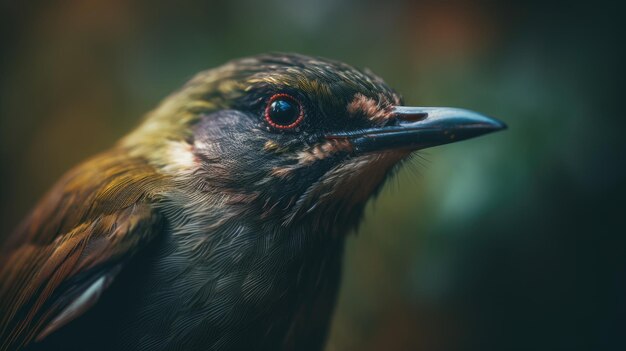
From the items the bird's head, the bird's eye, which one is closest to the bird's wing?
the bird's head

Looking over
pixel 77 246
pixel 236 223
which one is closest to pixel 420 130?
pixel 236 223

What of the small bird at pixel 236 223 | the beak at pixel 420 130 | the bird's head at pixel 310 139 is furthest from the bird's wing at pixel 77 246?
the beak at pixel 420 130

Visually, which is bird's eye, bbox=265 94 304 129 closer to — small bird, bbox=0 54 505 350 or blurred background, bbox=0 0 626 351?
small bird, bbox=0 54 505 350

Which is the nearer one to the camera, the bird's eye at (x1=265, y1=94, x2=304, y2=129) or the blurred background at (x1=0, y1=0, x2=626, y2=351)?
the bird's eye at (x1=265, y1=94, x2=304, y2=129)

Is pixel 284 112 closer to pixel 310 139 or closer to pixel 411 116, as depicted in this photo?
pixel 310 139

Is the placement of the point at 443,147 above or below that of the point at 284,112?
below

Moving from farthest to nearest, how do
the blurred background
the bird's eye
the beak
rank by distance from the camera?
the blurred background → the bird's eye → the beak

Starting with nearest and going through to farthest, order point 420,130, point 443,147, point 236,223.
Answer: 1. point 420,130
2. point 236,223
3. point 443,147

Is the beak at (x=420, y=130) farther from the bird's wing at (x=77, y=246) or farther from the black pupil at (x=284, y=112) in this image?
the bird's wing at (x=77, y=246)
